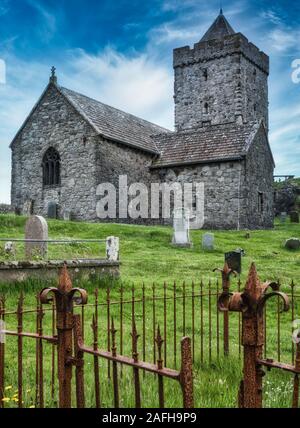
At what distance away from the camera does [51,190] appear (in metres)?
26.8

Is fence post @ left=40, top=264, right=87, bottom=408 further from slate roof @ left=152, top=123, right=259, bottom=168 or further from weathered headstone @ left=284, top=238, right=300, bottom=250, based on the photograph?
slate roof @ left=152, top=123, right=259, bottom=168

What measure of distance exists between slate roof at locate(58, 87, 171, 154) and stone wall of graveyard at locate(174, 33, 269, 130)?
7.25m

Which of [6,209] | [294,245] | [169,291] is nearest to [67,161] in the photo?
[6,209]

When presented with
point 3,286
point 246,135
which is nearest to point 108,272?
point 3,286

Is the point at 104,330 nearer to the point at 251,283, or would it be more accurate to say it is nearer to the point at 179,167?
the point at 251,283

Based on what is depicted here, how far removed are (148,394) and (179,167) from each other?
76.9 ft

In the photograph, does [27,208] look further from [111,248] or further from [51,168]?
[111,248]

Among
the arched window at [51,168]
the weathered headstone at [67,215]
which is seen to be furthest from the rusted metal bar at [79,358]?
the arched window at [51,168]

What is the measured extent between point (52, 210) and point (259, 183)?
12270 mm

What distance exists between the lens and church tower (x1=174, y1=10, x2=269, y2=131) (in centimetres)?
3541

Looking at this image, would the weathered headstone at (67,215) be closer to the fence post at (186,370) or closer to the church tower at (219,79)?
the church tower at (219,79)

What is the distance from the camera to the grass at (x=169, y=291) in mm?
4703

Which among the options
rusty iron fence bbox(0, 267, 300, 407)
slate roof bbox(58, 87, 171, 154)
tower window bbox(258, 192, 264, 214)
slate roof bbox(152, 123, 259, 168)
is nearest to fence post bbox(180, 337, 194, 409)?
rusty iron fence bbox(0, 267, 300, 407)

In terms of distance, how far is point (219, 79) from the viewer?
36.1m
